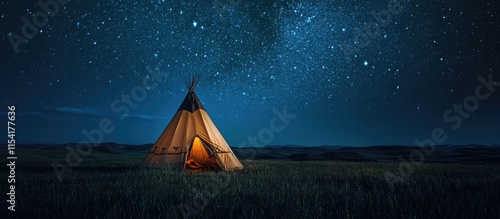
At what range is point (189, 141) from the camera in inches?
543

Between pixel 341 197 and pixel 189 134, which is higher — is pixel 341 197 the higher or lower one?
the lower one

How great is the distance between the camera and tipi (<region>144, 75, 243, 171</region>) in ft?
44.5

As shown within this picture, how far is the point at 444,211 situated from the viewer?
14.8 ft

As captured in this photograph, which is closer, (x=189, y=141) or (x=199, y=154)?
(x=189, y=141)

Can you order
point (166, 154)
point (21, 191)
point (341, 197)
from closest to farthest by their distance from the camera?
point (341, 197)
point (21, 191)
point (166, 154)

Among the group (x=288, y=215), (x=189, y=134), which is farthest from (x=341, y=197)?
(x=189, y=134)

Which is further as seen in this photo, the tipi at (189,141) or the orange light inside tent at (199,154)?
the orange light inside tent at (199,154)

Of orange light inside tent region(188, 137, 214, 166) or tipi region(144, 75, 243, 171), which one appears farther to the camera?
orange light inside tent region(188, 137, 214, 166)

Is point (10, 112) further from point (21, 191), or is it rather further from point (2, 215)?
point (2, 215)

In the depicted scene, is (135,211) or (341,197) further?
(341,197)

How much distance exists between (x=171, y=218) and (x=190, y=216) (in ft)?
0.79

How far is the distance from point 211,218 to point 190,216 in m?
0.27

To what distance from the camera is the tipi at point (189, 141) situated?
13.6 meters

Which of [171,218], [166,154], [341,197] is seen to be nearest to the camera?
[171,218]
